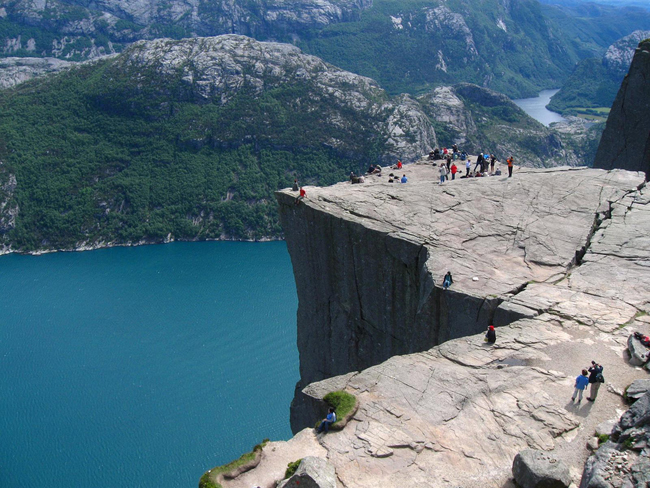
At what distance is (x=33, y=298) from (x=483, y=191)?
9190cm

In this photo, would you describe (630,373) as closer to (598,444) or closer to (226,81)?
(598,444)

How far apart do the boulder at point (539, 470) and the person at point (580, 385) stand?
3.01 m

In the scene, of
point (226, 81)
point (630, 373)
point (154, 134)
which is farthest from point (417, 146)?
point (630, 373)

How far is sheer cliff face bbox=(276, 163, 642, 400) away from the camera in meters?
23.2

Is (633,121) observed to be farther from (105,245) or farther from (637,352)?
(105,245)

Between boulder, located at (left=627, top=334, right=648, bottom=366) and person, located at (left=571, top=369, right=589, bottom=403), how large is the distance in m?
2.39

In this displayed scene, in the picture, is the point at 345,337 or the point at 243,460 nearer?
the point at 243,460

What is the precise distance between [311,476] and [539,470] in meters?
5.00

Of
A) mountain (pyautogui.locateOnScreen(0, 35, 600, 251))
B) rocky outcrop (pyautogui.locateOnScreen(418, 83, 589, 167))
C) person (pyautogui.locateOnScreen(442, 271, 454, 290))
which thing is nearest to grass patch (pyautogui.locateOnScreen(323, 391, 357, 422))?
person (pyautogui.locateOnScreen(442, 271, 454, 290))

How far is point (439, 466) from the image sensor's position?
14719 mm

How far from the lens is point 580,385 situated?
1619 centimetres

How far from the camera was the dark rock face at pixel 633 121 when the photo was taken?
3728 centimetres

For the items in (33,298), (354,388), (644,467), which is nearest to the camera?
(644,467)

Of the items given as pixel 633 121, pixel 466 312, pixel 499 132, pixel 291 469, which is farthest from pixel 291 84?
pixel 291 469
